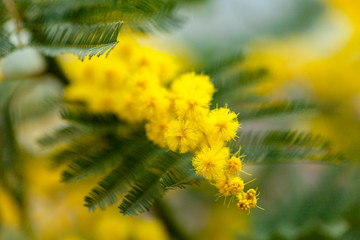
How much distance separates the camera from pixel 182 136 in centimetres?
72

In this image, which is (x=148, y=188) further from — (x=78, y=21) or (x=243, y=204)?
(x=78, y=21)

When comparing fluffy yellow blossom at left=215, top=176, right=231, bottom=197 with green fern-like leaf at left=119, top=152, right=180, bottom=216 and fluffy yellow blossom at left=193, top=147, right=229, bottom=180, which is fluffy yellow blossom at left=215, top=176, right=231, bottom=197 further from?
green fern-like leaf at left=119, top=152, right=180, bottom=216

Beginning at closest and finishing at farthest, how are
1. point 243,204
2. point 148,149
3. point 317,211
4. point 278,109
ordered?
point 243,204 < point 148,149 < point 278,109 < point 317,211

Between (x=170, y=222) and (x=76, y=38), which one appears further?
(x=170, y=222)

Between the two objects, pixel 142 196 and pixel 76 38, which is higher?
pixel 76 38

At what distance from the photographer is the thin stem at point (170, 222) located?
127 cm

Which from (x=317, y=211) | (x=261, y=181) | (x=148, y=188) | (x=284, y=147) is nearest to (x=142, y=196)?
(x=148, y=188)

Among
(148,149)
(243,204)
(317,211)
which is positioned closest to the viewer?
(243,204)

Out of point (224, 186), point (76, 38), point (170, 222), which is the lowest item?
point (170, 222)

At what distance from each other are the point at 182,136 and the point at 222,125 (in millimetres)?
73

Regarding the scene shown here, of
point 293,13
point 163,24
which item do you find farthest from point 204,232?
point 293,13

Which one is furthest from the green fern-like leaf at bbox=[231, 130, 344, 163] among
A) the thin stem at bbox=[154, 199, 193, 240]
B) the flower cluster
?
the thin stem at bbox=[154, 199, 193, 240]

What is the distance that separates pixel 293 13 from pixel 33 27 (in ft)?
Answer: 6.95

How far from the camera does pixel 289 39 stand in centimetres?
228
